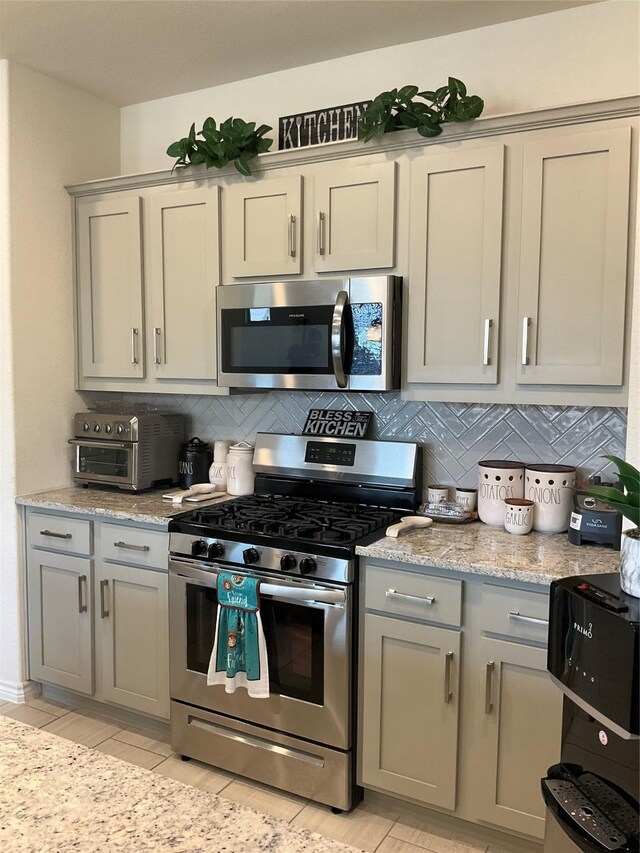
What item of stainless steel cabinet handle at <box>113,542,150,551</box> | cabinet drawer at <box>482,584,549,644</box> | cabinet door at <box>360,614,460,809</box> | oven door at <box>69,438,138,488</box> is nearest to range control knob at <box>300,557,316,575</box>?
cabinet door at <box>360,614,460,809</box>

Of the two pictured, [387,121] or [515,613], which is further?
[387,121]

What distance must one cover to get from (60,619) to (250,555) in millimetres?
1197

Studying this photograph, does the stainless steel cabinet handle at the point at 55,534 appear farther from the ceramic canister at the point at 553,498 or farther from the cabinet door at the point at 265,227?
the ceramic canister at the point at 553,498

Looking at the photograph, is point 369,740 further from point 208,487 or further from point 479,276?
point 479,276

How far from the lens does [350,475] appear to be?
2855mm

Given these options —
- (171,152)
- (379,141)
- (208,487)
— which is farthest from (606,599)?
(171,152)

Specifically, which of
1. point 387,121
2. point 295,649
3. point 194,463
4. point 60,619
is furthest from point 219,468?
point 387,121

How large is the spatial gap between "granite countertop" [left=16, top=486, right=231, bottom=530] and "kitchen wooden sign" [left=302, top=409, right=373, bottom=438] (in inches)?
21.8

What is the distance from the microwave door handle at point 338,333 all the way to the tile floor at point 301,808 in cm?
155

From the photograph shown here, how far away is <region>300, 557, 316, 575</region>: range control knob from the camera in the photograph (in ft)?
7.47

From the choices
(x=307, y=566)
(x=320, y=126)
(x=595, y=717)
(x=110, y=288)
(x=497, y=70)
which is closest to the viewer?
(x=595, y=717)

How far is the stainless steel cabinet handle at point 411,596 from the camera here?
2.16 metres

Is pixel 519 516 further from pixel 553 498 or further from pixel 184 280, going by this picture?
pixel 184 280

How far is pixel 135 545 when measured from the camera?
2.78m
